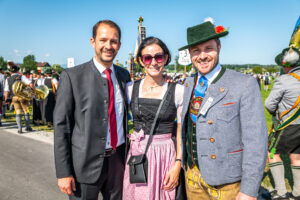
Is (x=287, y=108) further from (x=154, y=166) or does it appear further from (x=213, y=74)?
(x=154, y=166)

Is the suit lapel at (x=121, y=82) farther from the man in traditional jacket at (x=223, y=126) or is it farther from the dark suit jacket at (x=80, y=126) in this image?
the man in traditional jacket at (x=223, y=126)

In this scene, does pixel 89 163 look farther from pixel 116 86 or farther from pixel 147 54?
pixel 147 54

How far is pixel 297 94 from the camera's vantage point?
2.94 metres

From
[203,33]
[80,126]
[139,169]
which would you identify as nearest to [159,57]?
[203,33]

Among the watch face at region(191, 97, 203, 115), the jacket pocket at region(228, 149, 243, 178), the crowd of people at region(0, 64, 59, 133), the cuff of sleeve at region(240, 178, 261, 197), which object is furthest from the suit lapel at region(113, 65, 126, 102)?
the crowd of people at region(0, 64, 59, 133)

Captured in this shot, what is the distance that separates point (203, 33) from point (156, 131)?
1045 millimetres

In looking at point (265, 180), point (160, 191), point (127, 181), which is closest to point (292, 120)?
point (265, 180)

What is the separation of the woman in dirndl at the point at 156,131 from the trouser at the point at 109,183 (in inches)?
4.6

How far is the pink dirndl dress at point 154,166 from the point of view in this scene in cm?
198

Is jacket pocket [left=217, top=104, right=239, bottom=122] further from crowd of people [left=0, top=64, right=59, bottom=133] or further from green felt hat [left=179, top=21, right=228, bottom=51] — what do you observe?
crowd of people [left=0, top=64, right=59, bottom=133]

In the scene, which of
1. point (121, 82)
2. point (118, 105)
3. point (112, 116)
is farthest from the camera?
point (121, 82)

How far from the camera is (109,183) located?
2129mm

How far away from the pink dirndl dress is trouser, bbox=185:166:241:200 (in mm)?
192

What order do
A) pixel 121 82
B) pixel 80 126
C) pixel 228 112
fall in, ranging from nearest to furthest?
pixel 228 112 → pixel 80 126 → pixel 121 82
